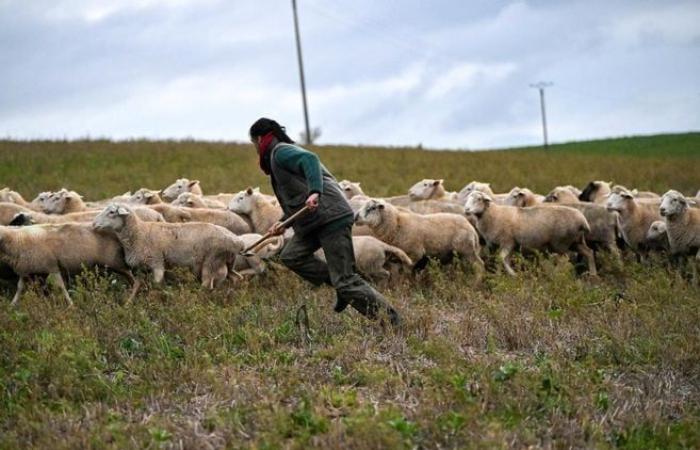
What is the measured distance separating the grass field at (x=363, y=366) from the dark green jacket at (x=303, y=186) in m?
1.04

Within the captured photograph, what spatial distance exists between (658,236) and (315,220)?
6.77 metres

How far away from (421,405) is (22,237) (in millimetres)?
7011

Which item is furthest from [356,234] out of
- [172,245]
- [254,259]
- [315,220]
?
[315,220]

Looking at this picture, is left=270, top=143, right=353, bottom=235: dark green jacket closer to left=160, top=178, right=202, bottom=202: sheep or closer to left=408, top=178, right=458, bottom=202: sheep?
left=408, top=178, right=458, bottom=202: sheep

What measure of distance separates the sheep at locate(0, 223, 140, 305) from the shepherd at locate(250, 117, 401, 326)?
3.07m

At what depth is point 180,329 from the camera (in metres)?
10.1

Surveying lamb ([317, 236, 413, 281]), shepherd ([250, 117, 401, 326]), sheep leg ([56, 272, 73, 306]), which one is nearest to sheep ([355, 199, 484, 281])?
lamb ([317, 236, 413, 281])

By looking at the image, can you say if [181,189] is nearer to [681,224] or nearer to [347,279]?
[681,224]

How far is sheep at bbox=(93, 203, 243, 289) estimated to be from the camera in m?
13.0

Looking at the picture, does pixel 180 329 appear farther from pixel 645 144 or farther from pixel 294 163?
pixel 645 144

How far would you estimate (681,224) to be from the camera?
14.1 metres

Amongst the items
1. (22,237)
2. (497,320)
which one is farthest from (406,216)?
(22,237)

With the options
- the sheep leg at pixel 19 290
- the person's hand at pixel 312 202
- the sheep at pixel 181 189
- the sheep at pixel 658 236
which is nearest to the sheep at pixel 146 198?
the sheep at pixel 181 189

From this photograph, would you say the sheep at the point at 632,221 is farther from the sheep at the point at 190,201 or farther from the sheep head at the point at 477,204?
the sheep at the point at 190,201
